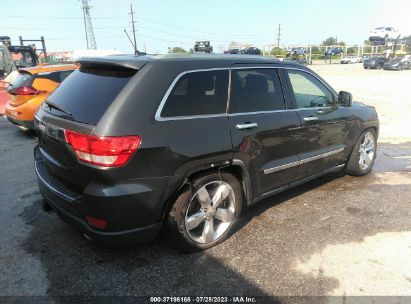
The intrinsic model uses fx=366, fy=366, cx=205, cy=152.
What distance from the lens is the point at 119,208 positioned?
2770 mm

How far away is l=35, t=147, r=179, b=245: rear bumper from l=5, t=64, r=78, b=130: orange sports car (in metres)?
4.96

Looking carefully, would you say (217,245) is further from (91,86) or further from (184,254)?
(91,86)

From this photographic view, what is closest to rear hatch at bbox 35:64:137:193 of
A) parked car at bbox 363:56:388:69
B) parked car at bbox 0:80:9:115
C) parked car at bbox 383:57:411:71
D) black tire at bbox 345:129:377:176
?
black tire at bbox 345:129:377:176

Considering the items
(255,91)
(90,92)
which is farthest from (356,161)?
(90,92)

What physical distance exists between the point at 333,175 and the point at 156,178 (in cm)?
357

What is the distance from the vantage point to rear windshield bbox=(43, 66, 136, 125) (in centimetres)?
290

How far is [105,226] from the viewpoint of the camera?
2828 mm

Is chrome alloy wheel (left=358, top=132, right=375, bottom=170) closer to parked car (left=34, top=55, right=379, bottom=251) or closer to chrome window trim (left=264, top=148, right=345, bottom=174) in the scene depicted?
chrome window trim (left=264, top=148, right=345, bottom=174)

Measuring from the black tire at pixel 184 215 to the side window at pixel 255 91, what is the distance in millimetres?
651

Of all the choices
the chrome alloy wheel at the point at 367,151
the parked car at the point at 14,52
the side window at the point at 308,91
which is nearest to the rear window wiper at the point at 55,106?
the side window at the point at 308,91

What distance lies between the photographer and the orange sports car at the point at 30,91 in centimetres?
739

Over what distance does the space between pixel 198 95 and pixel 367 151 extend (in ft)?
11.3

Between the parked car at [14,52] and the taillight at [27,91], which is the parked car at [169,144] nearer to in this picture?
the taillight at [27,91]

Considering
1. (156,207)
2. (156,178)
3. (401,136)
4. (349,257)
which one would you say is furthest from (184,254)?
(401,136)
